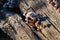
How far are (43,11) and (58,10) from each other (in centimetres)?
42

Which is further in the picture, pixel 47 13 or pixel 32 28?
pixel 47 13

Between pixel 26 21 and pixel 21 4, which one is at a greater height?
pixel 21 4

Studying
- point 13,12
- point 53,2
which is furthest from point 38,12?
point 13,12

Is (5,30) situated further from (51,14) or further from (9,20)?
(51,14)

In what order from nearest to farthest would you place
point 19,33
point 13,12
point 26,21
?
point 19,33, point 26,21, point 13,12

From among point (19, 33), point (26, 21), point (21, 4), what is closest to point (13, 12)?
point (21, 4)

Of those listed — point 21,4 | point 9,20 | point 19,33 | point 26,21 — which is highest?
point 21,4

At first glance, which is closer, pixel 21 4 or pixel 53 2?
pixel 53 2

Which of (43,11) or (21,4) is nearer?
(43,11)

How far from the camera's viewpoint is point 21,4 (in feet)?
18.3

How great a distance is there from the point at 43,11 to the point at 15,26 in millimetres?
848

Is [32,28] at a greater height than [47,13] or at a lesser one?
lesser

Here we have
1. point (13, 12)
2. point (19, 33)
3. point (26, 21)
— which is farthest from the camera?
point (13, 12)

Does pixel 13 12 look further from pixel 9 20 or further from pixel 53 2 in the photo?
pixel 53 2
